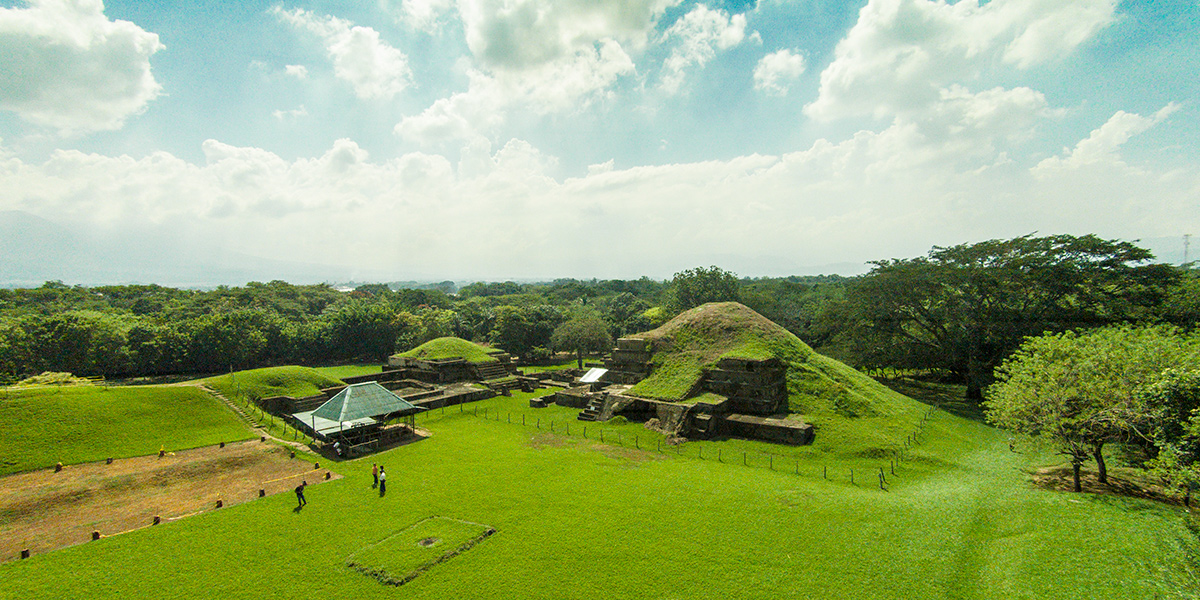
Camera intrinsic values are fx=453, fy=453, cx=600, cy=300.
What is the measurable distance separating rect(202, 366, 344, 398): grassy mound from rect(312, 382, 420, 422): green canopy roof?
1057 centimetres

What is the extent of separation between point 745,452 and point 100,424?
101 feet

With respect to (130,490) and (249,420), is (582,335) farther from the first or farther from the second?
(130,490)

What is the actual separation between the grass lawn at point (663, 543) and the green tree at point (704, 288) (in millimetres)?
38950

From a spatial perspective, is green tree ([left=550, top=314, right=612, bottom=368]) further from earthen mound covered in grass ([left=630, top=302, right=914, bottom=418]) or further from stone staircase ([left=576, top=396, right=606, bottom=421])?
stone staircase ([left=576, top=396, right=606, bottom=421])

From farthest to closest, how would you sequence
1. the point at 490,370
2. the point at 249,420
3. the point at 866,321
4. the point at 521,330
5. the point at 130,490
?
the point at 521,330
the point at 490,370
the point at 866,321
the point at 249,420
the point at 130,490

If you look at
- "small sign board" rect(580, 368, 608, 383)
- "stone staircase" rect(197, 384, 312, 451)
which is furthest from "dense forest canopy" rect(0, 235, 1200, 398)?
"stone staircase" rect(197, 384, 312, 451)

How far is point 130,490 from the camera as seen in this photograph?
1708 centimetres

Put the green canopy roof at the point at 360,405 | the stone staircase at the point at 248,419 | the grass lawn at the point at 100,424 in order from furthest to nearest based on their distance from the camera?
1. the stone staircase at the point at 248,419
2. the green canopy roof at the point at 360,405
3. the grass lawn at the point at 100,424

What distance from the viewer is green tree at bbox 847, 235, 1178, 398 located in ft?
99.0

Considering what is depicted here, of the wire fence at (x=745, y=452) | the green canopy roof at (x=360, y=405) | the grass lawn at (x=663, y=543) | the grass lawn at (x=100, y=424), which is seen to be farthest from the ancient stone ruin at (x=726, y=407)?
A: the grass lawn at (x=100, y=424)

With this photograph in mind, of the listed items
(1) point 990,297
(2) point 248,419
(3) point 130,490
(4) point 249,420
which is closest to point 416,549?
(3) point 130,490

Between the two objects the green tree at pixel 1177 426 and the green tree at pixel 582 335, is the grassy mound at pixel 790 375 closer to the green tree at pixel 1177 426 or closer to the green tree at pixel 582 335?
the green tree at pixel 1177 426

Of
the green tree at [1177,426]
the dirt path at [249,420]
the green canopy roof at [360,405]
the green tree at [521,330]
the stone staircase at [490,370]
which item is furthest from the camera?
the green tree at [521,330]

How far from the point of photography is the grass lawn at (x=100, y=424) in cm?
1906
